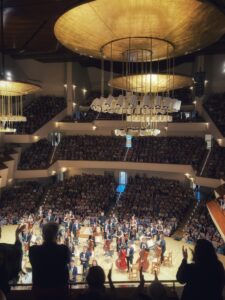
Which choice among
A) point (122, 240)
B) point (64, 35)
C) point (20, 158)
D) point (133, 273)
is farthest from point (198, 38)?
point (20, 158)

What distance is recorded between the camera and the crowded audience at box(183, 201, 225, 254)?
1450cm

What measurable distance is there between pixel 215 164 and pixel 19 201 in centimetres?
1306

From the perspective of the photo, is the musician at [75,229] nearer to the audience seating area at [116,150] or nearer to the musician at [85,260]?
the musician at [85,260]

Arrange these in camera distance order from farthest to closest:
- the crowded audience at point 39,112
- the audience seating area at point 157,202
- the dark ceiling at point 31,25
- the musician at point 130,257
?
the crowded audience at point 39,112 → the audience seating area at point 157,202 → the musician at point 130,257 → the dark ceiling at point 31,25

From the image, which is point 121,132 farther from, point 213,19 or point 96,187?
point 96,187

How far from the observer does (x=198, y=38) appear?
5465mm

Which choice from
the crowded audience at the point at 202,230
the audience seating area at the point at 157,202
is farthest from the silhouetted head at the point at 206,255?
the audience seating area at the point at 157,202

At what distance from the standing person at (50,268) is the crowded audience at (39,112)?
21880mm

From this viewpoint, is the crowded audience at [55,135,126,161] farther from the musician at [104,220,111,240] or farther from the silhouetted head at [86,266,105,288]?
the silhouetted head at [86,266,105,288]

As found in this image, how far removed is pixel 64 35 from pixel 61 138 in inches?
863

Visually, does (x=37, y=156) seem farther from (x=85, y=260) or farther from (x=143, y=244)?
(x=85, y=260)

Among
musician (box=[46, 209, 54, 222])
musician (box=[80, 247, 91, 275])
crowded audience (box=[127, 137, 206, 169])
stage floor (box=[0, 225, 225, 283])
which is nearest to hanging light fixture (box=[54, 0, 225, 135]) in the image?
stage floor (box=[0, 225, 225, 283])

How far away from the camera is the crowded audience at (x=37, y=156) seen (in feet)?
77.6

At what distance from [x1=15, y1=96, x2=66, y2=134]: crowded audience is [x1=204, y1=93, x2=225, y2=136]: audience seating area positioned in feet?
39.3
